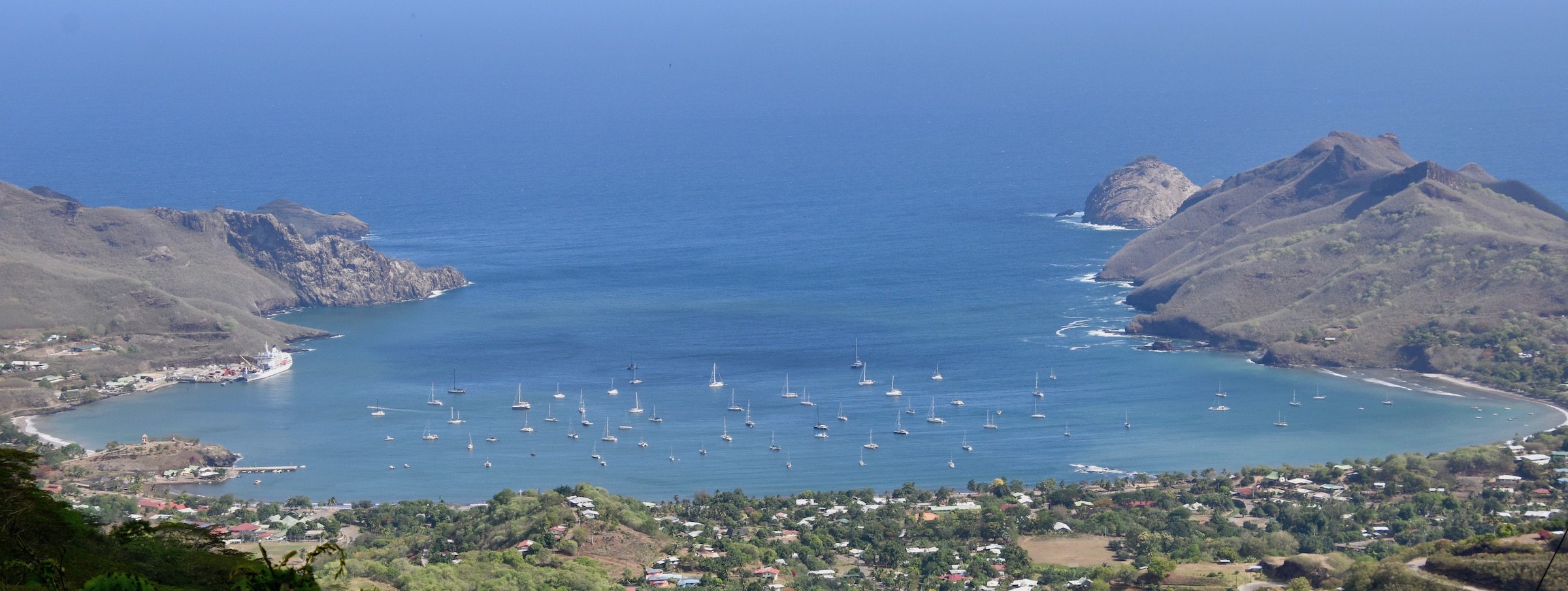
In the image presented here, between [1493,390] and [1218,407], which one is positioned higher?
[1493,390]

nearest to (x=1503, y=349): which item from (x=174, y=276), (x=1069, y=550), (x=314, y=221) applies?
(x=1069, y=550)

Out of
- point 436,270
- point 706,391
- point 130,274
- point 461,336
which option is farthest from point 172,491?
point 436,270

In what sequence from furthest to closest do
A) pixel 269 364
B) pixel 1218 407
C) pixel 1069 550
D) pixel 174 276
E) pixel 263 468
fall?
pixel 174 276 < pixel 269 364 < pixel 1218 407 < pixel 263 468 < pixel 1069 550

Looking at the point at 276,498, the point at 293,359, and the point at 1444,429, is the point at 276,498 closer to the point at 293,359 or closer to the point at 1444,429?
the point at 293,359

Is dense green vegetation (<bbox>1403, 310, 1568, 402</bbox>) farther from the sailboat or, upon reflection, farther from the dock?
the dock

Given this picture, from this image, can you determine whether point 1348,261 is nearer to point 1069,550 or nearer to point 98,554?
point 1069,550

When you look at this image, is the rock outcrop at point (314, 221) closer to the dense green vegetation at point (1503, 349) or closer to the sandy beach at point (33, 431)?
the sandy beach at point (33, 431)

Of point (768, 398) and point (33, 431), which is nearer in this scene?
point (33, 431)
